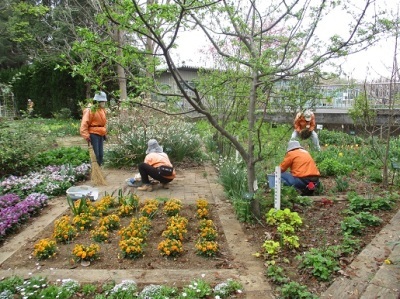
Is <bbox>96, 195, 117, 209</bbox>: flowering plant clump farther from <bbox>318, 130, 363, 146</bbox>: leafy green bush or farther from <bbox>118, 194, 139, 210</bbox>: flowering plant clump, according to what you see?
<bbox>318, 130, 363, 146</bbox>: leafy green bush

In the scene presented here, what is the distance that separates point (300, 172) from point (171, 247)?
2.42 m

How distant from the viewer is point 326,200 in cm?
448

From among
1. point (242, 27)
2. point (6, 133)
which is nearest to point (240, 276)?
point (242, 27)

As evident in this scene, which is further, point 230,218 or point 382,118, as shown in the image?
point 382,118

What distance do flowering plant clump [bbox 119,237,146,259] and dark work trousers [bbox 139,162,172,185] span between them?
2.14 m

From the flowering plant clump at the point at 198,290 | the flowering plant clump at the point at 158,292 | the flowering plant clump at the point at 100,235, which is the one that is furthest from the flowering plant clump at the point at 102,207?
the flowering plant clump at the point at 198,290

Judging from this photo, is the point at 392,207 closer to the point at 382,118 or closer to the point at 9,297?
the point at 9,297

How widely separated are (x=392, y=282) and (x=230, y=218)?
1.96 metres

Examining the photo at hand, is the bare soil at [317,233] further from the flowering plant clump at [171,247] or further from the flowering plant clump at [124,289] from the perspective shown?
the flowering plant clump at [124,289]

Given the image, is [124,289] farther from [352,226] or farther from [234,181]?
[234,181]

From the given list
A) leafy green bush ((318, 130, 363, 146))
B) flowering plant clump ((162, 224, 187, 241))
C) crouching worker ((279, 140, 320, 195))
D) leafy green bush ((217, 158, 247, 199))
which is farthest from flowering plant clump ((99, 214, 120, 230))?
leafy green bush ((318, 130, 363, 146))

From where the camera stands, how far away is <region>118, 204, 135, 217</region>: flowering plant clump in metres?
4.34

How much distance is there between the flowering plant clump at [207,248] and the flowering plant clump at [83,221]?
4.63 ft

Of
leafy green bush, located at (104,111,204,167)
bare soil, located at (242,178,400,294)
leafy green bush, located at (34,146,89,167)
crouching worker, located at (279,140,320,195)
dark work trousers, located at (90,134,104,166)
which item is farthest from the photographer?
leafy green bush, located at (104,111,204,167)
